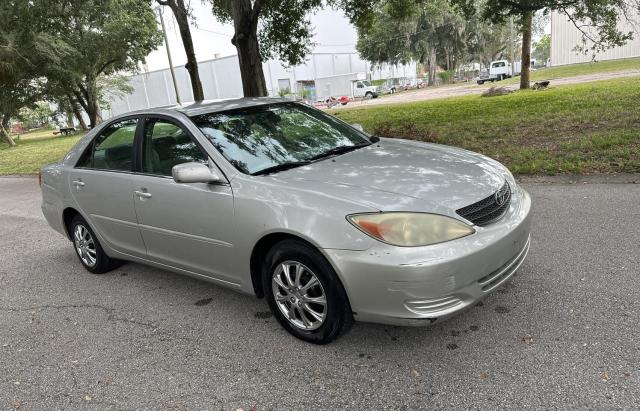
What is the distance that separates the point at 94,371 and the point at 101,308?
107 cm

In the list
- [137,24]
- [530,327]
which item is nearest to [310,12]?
[530,327]

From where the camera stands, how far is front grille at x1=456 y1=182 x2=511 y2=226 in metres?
2.94

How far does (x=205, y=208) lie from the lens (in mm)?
3488

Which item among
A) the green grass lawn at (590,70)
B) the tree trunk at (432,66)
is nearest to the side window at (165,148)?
the green grass lawn at (590,70)

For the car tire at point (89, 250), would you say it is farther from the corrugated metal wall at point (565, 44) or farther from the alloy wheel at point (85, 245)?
the corrugated metal wall at point (565, 44)

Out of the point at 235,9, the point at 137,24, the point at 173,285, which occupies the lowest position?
the point at 173,285


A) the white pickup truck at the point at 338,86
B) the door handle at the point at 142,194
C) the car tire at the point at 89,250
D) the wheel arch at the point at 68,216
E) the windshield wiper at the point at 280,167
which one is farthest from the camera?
the white pickup truck at the point at 338,86

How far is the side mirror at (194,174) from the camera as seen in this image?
3326 millimetres

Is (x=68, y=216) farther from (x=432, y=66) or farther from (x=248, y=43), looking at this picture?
(x=432, y=66)

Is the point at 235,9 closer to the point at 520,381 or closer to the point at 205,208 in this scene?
the point at 205,208

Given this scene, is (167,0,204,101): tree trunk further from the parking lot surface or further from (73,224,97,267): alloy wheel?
the parking lot surface

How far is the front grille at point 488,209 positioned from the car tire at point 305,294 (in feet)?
2.89

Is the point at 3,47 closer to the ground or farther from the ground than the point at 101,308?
farther from the ground

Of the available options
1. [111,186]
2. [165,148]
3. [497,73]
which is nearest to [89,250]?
[111,186]
